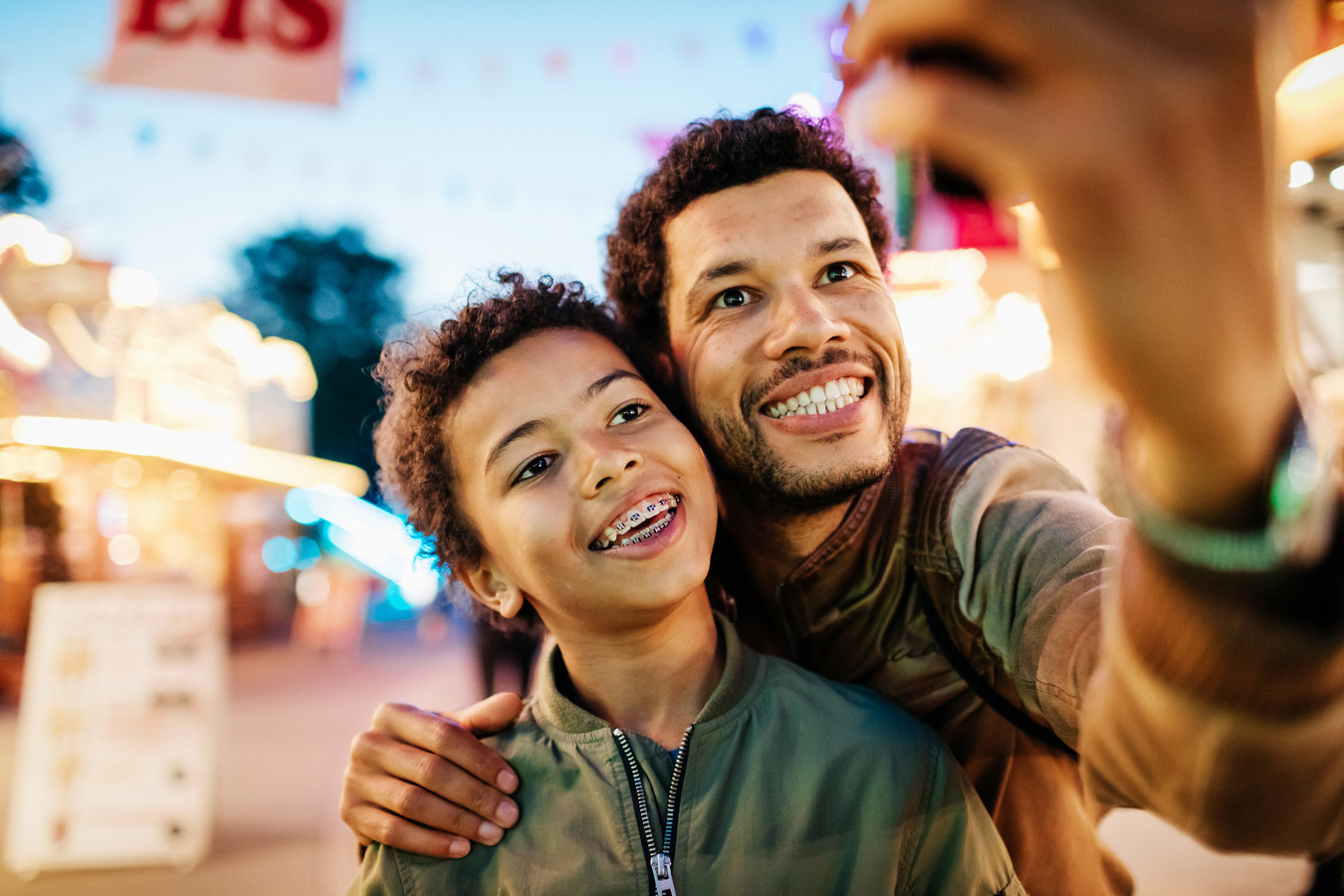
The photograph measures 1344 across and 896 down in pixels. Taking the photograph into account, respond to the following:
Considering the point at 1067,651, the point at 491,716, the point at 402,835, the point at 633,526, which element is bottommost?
the point at 402,835

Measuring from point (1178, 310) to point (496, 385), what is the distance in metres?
1.38

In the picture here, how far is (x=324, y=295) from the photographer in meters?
24.3

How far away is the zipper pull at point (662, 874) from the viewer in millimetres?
1372

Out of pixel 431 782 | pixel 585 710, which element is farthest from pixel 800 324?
pixel 431 782

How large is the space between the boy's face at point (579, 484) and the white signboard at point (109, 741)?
3469mm

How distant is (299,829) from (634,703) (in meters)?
4.36

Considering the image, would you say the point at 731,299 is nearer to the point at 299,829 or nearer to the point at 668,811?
the point at 668,811

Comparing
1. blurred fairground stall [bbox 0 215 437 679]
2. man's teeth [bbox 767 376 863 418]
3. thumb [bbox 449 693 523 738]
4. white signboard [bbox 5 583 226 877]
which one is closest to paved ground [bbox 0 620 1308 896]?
white signboard [bbox 5 583 226 877]

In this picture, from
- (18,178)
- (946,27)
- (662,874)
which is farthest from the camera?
(18,178)

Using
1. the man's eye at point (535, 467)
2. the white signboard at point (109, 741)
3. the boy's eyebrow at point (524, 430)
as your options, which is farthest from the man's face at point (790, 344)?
the white signboard at point (109, 741)

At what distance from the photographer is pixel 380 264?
83.3ft

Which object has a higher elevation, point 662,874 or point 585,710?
point 585,710

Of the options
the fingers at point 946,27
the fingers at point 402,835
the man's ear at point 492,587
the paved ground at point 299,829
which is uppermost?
the fingers at point 946,27

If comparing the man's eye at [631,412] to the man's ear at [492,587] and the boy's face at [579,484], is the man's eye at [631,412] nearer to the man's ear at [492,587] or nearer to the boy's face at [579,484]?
the boy's face at [579,484]
